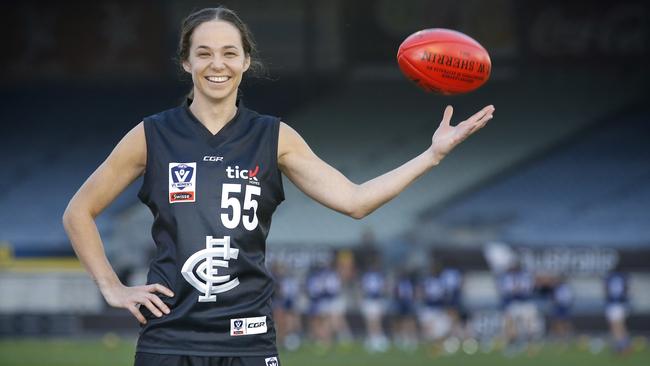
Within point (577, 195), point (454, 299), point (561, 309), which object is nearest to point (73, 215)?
point (454, 299)

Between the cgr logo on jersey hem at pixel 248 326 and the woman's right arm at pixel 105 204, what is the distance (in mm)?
322

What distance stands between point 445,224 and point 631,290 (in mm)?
4241

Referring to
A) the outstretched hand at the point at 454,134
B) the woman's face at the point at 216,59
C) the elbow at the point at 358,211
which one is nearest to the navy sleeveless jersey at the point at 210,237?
the woman's face at the point at 216,59

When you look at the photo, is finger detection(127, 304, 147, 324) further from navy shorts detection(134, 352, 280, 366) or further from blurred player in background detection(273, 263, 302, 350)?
blurred player in background detection(273, 263, 302, 350)

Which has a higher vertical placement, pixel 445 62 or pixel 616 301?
pixel 616 301

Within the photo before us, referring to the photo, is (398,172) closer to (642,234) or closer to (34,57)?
(642,234)

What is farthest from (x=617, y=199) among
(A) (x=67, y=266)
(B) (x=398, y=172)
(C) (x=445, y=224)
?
(B) (x=398, y=172)

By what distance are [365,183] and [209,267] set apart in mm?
634

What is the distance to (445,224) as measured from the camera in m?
23.8

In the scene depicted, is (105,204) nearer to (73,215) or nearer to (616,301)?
(73,215)

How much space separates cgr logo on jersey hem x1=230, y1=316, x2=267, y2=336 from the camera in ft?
13.3

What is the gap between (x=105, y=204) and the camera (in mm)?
4266

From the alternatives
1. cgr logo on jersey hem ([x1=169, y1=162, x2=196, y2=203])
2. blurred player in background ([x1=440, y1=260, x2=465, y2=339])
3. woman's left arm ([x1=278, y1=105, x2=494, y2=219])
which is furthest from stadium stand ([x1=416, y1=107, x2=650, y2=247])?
cgr logo on jersey hem ([x1=169, y1=162, x2=196, y2=203])

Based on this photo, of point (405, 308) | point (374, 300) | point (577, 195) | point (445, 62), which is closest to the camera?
point (445, 62)
